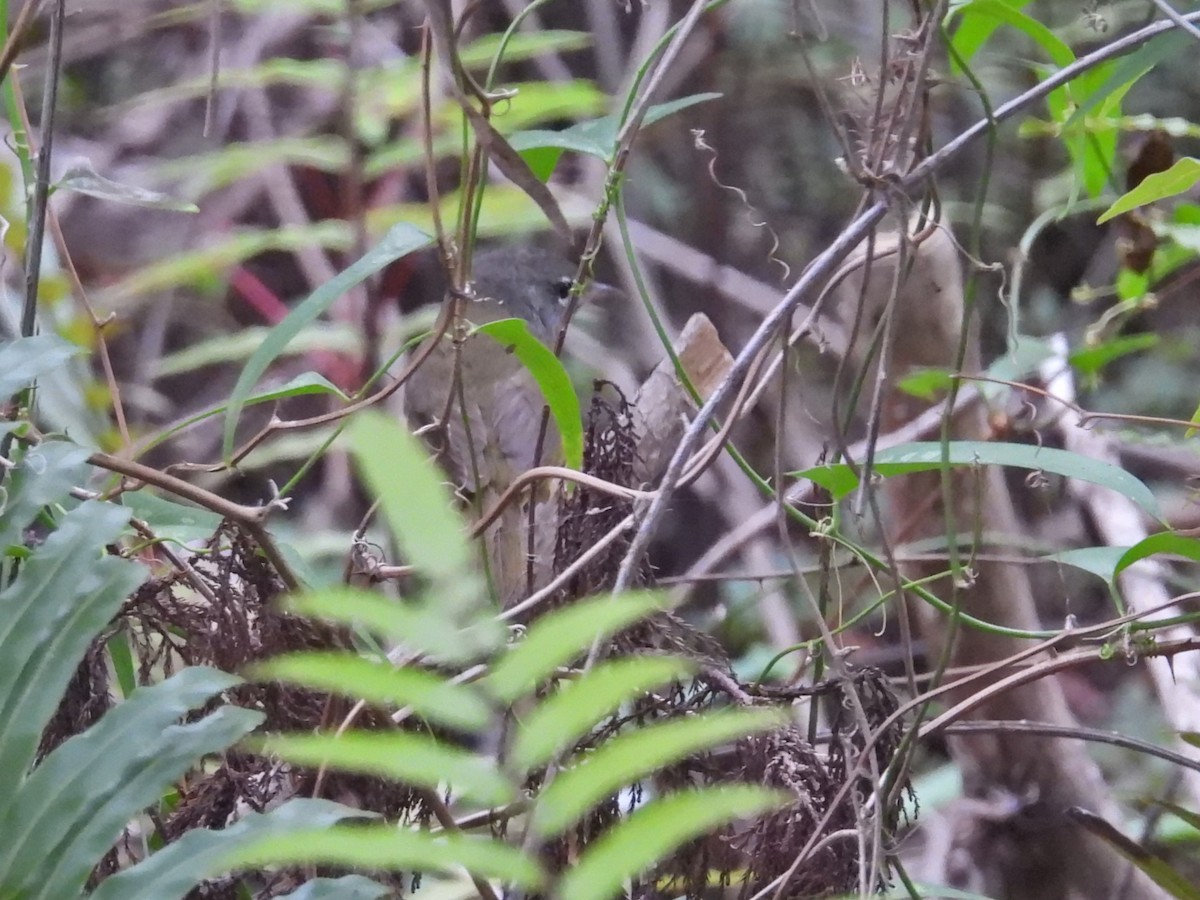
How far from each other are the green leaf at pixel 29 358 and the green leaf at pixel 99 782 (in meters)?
0.22

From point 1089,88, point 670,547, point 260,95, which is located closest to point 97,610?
point 1089,88

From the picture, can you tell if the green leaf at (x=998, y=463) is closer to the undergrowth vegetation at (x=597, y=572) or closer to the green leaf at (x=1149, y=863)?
the undergrowth vegetation at (x=597, y=572)

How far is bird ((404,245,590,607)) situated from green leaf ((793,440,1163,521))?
24 centimetres

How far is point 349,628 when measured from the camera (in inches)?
32.5

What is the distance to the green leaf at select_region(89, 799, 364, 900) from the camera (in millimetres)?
675

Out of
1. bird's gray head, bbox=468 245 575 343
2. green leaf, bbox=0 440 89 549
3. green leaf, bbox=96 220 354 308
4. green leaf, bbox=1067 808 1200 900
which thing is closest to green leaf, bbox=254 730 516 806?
green leaf, bbox=0 440 89 549

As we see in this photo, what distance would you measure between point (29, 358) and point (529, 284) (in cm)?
125

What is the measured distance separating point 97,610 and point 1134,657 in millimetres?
692

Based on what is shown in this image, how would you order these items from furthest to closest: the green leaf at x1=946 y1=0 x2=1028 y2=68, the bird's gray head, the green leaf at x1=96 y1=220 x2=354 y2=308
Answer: the green leaf at x1=96 y1=220 x2=354 y2=308 < the bird's gray head < the green leaf at x1=946 y1=0 x2=1028 y2=68

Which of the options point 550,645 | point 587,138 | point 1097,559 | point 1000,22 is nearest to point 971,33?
point 1000,22

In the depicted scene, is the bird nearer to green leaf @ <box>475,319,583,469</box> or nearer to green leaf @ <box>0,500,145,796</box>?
green leaf @ <box>475,319,583,469</box>

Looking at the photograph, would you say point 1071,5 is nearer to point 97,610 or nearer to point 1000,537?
point 1000,537

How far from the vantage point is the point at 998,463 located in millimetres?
869

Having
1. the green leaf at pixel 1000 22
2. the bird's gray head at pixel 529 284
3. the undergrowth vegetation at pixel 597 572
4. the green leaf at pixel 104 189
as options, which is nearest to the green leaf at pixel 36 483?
the undergrowth vegetation at pixel 597 572
